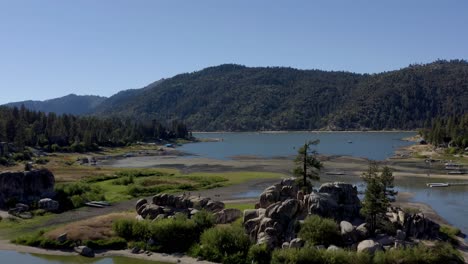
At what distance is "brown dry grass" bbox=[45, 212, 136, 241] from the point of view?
52844 mm

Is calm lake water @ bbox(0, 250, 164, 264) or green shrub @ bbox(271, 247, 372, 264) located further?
calm lake water @ bbox(0, 250, 164, 264)

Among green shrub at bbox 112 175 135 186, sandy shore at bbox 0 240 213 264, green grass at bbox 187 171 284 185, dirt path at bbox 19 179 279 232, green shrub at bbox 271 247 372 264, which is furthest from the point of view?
green grass at bbox 187 171 284 185

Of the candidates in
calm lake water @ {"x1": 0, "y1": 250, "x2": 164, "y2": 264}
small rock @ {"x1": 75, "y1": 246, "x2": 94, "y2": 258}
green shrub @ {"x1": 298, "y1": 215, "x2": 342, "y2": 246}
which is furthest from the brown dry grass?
green shrub @ {"x1": 298, "y1": 215, "x2": 342, "y2": 246}

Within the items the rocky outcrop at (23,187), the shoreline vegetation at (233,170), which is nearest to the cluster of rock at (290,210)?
the shoreline vegetation at (233,170)

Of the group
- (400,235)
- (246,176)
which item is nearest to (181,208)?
(400,235)

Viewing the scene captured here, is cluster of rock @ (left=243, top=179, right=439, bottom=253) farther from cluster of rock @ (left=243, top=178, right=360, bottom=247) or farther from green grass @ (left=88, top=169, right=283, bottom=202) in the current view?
A: green grass @ (left=88, top=169, right=283, bottom=202)

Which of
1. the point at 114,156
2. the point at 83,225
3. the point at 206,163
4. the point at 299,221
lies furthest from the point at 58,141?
the point at 299,221

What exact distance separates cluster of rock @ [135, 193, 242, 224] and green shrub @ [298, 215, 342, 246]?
11.8 metres

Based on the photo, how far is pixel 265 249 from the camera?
44.6 m

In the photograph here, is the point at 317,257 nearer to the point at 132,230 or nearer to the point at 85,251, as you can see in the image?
the point at 132,230

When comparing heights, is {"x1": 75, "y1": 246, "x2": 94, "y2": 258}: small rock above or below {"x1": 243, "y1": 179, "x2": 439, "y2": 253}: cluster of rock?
below

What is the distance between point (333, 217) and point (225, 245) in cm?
1279

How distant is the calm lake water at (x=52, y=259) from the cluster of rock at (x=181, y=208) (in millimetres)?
8447

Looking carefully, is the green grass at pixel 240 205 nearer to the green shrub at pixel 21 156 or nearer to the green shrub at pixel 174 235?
the green shrub at pixel 174 235
